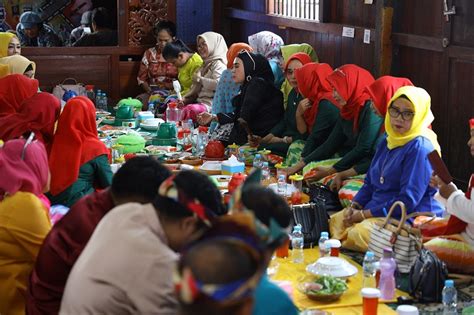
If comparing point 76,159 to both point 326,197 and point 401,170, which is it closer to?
point 326,197

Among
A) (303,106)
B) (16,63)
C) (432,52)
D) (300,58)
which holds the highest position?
(432,52)

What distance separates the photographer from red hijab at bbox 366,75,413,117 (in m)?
5.41

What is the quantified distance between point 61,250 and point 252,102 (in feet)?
13.7

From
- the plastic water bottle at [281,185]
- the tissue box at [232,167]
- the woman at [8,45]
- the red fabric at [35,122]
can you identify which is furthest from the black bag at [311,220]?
the woman at [8,45]

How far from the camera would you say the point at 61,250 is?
3.10 metres

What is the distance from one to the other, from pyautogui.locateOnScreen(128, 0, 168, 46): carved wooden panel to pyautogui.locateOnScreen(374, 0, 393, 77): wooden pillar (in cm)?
414

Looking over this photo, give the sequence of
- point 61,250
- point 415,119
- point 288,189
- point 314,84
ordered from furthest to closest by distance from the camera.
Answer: point 314,84, point 288,189, point 415,119, point 61,250

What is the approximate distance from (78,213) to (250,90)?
415 centimetres

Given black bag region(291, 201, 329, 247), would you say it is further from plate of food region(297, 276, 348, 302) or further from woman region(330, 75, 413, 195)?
plate of food region(297, 276, 348, 302)

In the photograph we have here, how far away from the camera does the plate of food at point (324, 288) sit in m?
3.85

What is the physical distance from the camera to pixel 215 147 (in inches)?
256

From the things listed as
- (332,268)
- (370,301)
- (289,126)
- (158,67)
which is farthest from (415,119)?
(158,67)

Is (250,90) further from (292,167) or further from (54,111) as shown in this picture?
(54,111)

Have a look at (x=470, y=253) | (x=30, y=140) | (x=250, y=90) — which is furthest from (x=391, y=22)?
(x=30, y=140)
